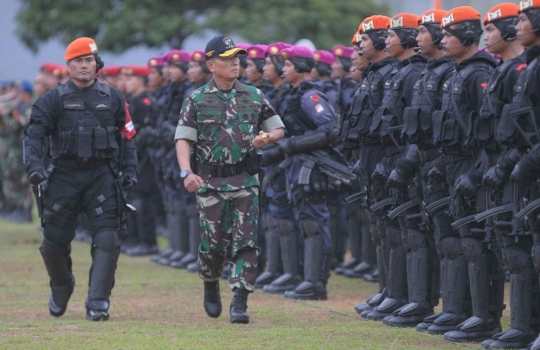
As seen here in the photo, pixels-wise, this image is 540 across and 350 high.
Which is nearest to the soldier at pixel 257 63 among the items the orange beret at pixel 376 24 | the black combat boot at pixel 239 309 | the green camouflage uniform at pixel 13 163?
the orange beret at pixel 376 24

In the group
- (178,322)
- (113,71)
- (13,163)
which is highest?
(113,71)

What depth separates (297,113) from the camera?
12086 mm

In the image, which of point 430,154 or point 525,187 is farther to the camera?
point 430,154

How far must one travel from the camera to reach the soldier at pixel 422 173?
9.23m

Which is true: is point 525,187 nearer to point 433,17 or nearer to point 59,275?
point 433,17

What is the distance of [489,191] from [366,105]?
2250 millimetres

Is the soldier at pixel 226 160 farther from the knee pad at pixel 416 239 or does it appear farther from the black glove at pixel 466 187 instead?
the black glove at pixel 466 187

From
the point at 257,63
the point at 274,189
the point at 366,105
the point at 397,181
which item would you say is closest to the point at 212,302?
the point at 397,181

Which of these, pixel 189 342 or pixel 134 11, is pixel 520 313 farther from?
pixel 134 11

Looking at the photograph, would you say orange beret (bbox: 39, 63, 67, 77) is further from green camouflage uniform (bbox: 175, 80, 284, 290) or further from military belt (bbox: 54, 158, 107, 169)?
green camouflage uniform (bbox: 175, 80, 284, 290)

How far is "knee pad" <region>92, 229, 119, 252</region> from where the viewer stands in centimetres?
1002

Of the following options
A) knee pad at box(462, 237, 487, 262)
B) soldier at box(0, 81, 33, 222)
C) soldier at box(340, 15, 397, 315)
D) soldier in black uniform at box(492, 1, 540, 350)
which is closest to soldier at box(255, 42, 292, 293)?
soldier at box(340, 15, 397, 315)

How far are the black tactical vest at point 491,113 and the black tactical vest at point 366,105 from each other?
6.05 feet

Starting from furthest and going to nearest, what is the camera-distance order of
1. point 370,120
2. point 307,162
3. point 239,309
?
point 307,162, point 370,120, point 239,309
